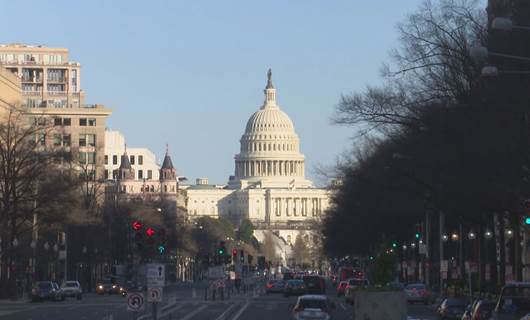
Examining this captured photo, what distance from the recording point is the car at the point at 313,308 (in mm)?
53875

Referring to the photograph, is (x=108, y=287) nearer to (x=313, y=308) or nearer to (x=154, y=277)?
(x=313, y=308)

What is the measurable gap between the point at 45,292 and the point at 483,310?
53.0m

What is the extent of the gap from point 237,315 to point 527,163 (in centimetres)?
2489

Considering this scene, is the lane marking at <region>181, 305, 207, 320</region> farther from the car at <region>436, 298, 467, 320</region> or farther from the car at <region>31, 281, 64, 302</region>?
the car at <region>31, 281, 64, 302</region>

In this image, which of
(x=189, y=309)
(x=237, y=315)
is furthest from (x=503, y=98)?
(x=189, y=309)

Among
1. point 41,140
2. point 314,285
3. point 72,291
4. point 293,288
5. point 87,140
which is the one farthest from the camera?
point 87,140

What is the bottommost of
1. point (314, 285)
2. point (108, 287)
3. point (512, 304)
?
point (512, 304)

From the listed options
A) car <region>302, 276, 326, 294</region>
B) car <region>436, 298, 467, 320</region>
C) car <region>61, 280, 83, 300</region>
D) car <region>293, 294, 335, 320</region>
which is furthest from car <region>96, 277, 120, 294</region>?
car <region>293, 294, 335, 320</region>

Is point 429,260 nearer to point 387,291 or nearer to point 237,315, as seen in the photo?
point 237,315

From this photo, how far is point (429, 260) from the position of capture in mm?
123062

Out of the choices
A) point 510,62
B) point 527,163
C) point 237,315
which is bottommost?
point 237,315

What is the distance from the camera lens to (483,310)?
4806 centimetres

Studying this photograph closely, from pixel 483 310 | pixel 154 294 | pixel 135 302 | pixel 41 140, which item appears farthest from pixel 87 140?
pixel 135 302

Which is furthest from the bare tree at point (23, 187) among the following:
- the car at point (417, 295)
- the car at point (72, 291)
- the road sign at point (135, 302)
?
the road sign at point (135, 302)
